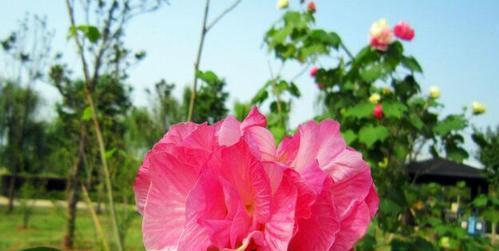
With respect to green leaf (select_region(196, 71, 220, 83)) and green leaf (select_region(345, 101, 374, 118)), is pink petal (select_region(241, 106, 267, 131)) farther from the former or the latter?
green leaf (select_region(345, 101, 374, 118))

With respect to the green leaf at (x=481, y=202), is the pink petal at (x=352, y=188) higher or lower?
higher

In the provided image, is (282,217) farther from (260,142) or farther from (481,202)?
(481,202)

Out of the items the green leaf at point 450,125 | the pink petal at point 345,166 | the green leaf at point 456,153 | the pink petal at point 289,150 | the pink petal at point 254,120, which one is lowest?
the green leaf at point 456,153

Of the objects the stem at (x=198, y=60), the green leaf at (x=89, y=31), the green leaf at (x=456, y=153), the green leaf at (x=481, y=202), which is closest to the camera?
the stem at (x=198, y=60)

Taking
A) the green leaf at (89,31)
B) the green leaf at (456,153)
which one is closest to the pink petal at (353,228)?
the green leaf at (89,31)

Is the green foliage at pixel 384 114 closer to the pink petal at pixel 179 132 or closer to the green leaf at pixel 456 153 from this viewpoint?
the green leaf at pixel 456 153

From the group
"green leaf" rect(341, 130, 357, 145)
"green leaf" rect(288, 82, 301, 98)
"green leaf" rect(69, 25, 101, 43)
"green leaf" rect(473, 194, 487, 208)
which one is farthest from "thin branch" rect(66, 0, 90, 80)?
"green leaf" rect(473, 194, 487, 208)

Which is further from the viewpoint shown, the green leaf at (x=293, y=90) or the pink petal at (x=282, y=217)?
the green leaf at (x=293, y=90)

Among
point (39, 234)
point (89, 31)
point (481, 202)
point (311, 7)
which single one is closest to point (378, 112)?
point (311, 7)
